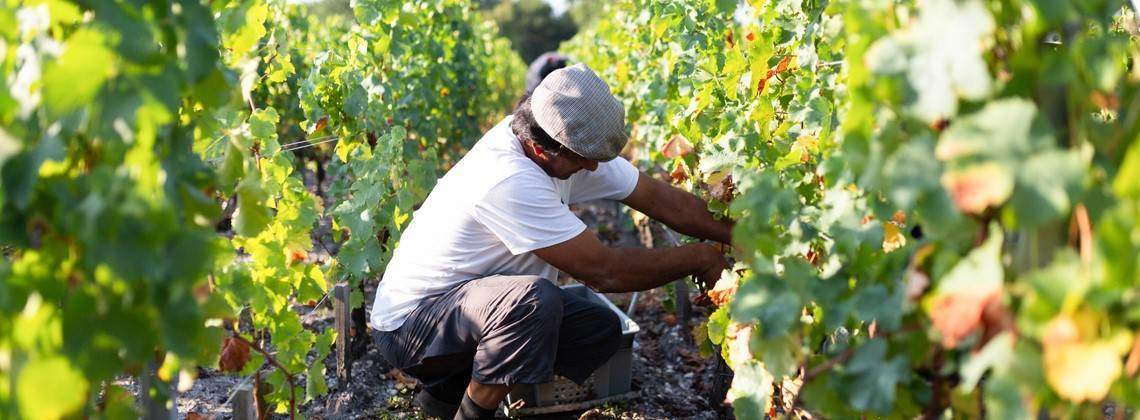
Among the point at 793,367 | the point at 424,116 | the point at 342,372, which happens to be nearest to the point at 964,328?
the point at 793,367

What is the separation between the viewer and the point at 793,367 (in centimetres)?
160

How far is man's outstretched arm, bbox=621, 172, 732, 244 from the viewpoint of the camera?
2932 mm

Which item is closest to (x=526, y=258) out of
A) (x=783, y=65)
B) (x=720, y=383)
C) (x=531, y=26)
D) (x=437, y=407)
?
(x=437, y=407)

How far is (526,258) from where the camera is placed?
293 centimetres

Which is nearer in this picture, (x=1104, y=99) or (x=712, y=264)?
(x=1104, y=99)

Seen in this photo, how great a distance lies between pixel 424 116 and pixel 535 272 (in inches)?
146

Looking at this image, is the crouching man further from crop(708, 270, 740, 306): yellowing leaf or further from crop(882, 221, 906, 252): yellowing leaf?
crop(882, 221, 906, 252): yellowing leaf

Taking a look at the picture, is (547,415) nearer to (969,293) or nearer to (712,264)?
(712,264)

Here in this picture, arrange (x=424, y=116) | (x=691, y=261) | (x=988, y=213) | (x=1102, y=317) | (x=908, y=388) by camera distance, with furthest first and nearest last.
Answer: (x=424, y=116) → (x=691, y=261) → (x=908, y=388) → (x=988, y=213) → (x=1102, y=317)

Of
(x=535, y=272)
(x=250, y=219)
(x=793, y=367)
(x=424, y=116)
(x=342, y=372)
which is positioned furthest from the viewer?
(x=424, y=116)

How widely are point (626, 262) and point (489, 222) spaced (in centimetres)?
42

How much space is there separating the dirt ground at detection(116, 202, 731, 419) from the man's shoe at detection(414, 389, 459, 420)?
20 cm

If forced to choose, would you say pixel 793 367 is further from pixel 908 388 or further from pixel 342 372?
pixel 342 372

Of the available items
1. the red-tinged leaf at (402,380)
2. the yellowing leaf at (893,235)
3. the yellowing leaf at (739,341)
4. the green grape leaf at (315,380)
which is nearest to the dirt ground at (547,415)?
the red-tinged leaf at (402,380)
